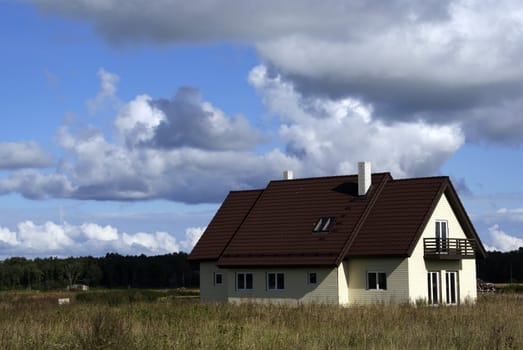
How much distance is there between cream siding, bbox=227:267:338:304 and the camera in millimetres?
42906

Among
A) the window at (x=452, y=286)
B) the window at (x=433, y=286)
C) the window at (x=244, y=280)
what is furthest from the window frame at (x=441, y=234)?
the window at (x=244, y=280)

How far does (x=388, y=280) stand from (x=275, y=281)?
6.25 metres

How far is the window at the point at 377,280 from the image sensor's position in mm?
42375

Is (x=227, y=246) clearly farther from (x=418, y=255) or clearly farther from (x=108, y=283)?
(x=108, y=283)

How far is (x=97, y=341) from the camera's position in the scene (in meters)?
16.9

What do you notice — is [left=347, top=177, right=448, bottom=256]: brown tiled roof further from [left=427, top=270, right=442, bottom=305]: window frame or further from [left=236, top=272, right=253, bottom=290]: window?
[left=236, top=272, right=253, bottom=290]: window

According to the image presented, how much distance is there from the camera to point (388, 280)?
42094 mm

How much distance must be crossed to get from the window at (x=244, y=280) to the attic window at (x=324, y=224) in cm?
452

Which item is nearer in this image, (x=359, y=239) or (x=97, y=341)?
(x=97, y=341)

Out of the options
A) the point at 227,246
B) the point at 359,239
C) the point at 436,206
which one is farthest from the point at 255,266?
the point at 436,206

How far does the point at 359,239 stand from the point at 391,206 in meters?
2.52

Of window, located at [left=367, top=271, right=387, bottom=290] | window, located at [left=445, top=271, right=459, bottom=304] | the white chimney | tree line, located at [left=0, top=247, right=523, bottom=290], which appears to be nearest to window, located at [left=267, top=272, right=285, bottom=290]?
window, located at [left=367, top=271, right=387, bottom=290]

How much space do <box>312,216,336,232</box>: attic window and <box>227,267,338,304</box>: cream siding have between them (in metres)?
2.28

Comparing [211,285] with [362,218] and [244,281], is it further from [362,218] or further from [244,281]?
[362,218]
